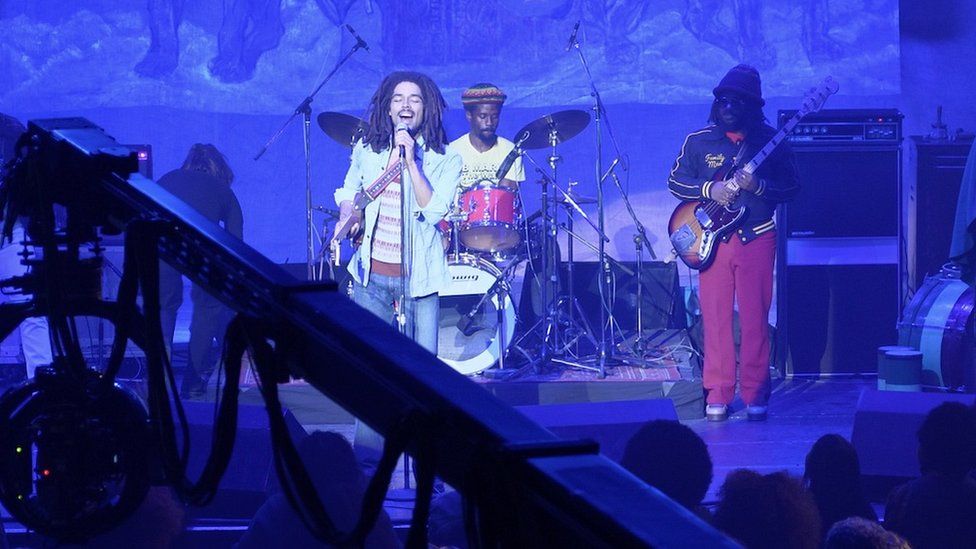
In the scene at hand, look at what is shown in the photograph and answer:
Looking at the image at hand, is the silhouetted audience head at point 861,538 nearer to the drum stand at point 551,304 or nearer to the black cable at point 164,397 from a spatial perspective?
the black cable at point 164,397

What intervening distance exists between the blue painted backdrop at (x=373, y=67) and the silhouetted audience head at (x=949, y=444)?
7.16 meters

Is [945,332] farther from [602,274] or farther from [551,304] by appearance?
[551,304]

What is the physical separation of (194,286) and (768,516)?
6.10 m

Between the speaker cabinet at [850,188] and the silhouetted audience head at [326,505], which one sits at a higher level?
the speaker cabinet at [850,188]

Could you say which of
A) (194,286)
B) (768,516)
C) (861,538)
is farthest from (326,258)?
(861,538)

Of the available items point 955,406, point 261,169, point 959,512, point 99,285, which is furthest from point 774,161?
point 99,285

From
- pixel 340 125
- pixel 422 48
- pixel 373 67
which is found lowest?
pixel 340 125

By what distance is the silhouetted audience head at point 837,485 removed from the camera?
421 centimetres

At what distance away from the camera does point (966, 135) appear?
33.5 feet

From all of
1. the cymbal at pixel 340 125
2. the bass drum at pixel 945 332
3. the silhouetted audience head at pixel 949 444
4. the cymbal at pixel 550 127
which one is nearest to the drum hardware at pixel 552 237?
the cymbal at pixel 550 127

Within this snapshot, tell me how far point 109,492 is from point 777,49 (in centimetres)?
1008

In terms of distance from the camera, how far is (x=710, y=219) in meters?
7.83

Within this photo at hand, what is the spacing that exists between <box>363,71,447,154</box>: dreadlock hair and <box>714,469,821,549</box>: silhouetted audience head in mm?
3015

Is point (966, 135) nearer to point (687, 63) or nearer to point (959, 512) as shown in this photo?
point (687, 63)
